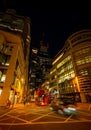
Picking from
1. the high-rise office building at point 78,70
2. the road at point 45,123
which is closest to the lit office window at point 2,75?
the road at point 45,123

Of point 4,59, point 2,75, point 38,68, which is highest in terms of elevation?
point 38,68

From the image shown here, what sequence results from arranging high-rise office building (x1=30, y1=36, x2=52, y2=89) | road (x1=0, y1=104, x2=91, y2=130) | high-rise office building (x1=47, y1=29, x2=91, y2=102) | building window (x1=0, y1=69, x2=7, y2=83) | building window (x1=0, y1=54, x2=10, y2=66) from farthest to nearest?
high-rise office building (x1=30, y1=36, x2=52, y2=89) < high-rise office building (x1=47, y1=29, x2=91, y2=102) < building window (x1=0, y1=54, x2=10, y2=66) < building window (x1=0, y1=69, x2=7, y2=83) < road (x1=0, y1=104, x2=91, y2=130)

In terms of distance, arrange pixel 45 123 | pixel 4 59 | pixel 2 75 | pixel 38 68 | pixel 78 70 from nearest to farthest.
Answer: pixel 45 123, pixel 2 75, pixel 4 59, pixel 78 70, pixel 38 68

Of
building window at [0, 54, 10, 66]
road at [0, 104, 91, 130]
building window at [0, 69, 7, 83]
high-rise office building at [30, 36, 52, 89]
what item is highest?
high-rise office building at [30, 36, 52, 89]

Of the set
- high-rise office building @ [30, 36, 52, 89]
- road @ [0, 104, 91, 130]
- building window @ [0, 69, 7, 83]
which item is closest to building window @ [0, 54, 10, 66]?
building window @ [0, 69, 7, 83]

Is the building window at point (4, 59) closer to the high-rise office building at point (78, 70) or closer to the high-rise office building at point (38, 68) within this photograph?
the high-rise office building at point (78, 70)

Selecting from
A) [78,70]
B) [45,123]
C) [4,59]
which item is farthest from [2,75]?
[78,70]

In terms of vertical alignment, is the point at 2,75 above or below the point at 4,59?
below

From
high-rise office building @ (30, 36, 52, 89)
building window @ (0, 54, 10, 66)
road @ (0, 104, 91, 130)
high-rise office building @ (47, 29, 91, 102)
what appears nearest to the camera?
road @ (0, 104, 91, 130)

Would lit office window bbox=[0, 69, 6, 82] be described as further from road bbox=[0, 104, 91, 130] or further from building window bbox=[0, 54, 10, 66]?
road bbox=[0, 104, 91, 130]

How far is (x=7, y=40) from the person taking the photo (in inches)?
1268

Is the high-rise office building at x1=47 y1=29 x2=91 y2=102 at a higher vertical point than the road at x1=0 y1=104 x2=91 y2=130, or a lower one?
higher

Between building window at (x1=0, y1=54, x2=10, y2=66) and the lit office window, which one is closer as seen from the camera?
the lit office window

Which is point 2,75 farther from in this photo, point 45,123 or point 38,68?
point 38,68
